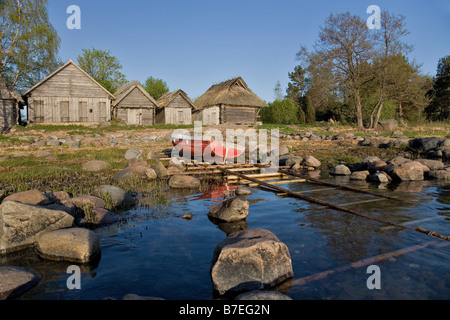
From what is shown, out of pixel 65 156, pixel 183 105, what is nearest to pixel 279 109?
pixel 183 105

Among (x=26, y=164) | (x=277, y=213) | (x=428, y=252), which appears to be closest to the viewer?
(x=428, y=252)

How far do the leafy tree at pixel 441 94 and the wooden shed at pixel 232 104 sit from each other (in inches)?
872

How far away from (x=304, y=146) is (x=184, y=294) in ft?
57.9

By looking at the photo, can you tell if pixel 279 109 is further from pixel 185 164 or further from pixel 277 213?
pixel 277 213

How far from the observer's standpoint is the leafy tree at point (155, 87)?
58.5m

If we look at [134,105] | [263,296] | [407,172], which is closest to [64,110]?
[134,105]

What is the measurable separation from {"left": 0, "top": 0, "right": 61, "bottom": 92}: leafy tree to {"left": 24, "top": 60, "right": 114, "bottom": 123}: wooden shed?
7.07 meters

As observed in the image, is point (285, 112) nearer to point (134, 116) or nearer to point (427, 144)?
point (134, 116)

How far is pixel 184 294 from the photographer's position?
4270 millimetres

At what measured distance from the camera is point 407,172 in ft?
40.0

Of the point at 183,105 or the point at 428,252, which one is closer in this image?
the point at 428,252

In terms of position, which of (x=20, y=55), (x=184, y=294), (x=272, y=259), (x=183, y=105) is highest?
(x=20, y=55)

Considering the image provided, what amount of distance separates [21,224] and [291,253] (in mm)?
4860

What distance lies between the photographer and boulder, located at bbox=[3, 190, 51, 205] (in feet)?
23.9
